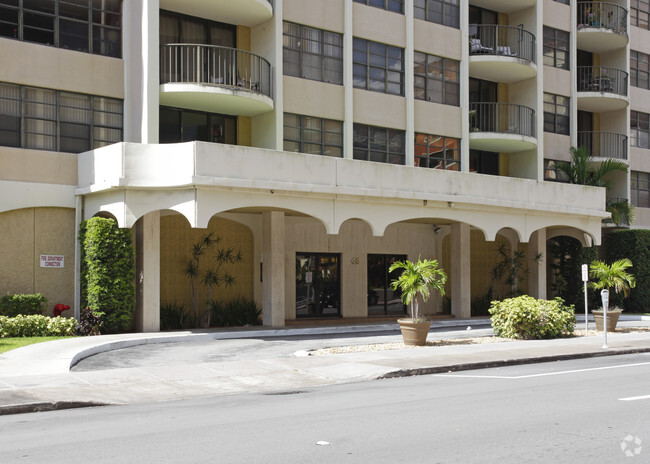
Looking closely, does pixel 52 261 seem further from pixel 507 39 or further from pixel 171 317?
pixel 507 39

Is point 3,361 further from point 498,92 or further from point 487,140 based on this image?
point 498,92

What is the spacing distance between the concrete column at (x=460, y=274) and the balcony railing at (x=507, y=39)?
866cm

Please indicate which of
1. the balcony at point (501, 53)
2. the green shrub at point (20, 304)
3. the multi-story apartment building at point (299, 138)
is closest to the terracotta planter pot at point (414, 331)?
the multi-story apartment building at point (299, 138)

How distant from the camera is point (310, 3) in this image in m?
27.1

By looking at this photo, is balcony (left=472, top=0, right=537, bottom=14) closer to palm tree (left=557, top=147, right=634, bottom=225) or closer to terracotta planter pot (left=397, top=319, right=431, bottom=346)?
palm tree (left=557, top=147, right=634, bottom=225)

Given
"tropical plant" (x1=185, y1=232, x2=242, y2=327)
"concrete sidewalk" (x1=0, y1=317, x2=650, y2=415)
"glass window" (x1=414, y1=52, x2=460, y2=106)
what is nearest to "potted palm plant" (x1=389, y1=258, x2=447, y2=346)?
"concrete sidewalk" (x1=0, y1=317, x2=650, y2=415)

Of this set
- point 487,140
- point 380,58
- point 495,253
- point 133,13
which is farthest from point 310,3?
point 495,253

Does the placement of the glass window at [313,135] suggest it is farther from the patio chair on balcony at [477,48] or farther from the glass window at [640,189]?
the glass window at [640,189]

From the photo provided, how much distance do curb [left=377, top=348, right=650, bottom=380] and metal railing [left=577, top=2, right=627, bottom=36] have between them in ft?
76.1

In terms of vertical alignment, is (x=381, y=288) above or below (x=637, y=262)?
below

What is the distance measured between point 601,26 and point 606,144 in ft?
18.7

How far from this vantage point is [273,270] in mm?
24375

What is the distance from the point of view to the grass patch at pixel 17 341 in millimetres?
17639

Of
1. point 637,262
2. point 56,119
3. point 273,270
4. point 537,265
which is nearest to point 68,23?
point 56,119
